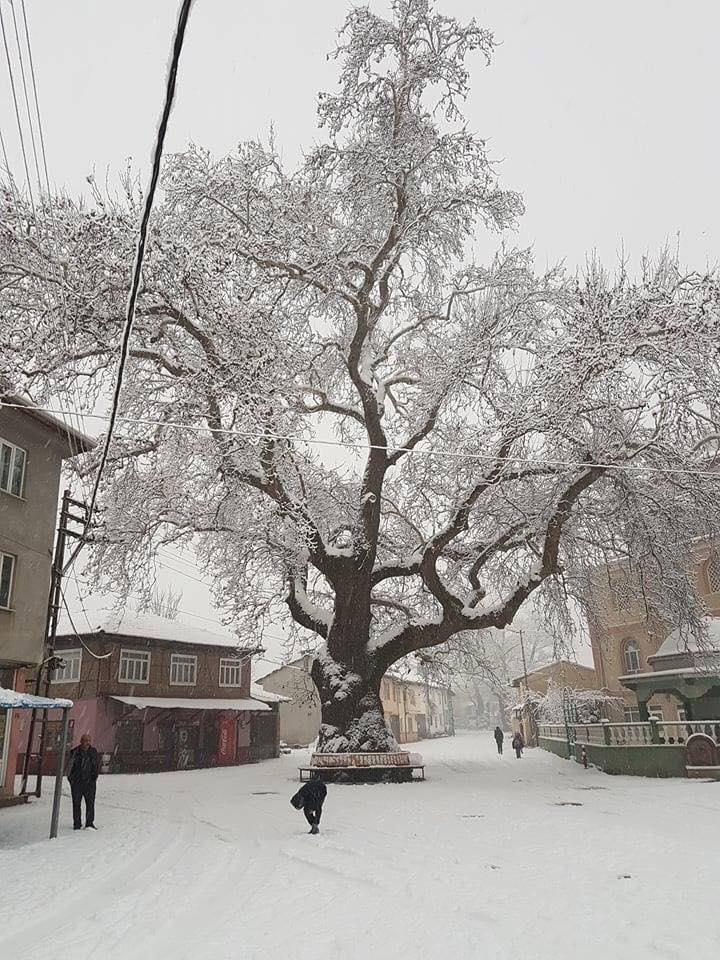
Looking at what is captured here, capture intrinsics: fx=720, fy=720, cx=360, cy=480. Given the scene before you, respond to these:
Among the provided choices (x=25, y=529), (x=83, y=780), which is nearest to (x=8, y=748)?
(x=25, y=529)

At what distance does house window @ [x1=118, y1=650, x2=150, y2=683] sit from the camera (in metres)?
33.2

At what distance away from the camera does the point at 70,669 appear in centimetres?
3338

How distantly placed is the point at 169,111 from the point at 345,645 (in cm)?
1824

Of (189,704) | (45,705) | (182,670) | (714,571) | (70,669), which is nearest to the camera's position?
(45,705)

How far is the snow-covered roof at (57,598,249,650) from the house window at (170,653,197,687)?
93 cm

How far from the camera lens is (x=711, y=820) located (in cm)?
Answer: 1169

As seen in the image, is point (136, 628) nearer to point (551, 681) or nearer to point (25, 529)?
point (25, 529)

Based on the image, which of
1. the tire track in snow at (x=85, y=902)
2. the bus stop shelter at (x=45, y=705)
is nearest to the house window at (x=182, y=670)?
the bus stop shelter at (x=45, y=705)

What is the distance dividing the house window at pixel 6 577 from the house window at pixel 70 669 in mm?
18445

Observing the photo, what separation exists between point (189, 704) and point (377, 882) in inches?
1147

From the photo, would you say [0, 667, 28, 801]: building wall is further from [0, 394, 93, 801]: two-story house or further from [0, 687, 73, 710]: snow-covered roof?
[0, 687, 73, 710]: snow-covered roof

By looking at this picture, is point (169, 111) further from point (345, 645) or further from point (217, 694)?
point (217, 694)

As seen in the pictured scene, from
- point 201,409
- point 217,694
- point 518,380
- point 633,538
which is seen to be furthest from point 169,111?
point 217,694

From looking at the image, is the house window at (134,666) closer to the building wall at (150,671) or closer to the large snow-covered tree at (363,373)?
the building wall at (150,671)
